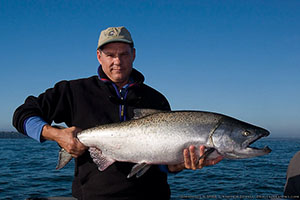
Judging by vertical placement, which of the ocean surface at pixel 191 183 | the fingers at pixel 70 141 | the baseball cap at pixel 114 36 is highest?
the baseball cap at pixel 114 36

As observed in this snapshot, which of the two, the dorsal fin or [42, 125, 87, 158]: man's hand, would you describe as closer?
[42, 125, 87, 158]: man's hand

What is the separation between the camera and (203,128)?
12.8 feet

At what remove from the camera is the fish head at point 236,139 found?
3871mm

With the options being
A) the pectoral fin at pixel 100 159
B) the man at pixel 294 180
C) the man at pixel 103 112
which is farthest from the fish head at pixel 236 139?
the man at pixel 294 180

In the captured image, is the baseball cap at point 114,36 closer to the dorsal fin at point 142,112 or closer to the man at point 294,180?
the dorsal fin at point 142,112

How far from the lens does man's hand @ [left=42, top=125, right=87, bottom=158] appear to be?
12.5 feet

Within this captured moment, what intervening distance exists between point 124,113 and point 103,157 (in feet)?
2.32

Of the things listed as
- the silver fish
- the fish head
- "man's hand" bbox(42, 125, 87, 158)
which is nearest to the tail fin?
the silver fish

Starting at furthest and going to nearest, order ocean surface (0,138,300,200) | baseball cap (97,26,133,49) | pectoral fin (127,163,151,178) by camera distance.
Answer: ocean surface (0,138,300,200), baseball cap (97,26,133,49), pectoral fin (127,163,151,178)

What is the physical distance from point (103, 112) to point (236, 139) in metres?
1.89

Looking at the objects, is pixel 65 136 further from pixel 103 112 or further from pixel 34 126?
pixel 103 112

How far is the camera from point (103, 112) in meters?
4.21

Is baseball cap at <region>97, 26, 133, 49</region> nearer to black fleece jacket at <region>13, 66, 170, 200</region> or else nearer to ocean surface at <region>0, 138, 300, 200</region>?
black fleece jacket at <region>13, 66, 170, 200</region>

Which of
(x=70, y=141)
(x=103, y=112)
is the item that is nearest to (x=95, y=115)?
(x=103, y=112)
